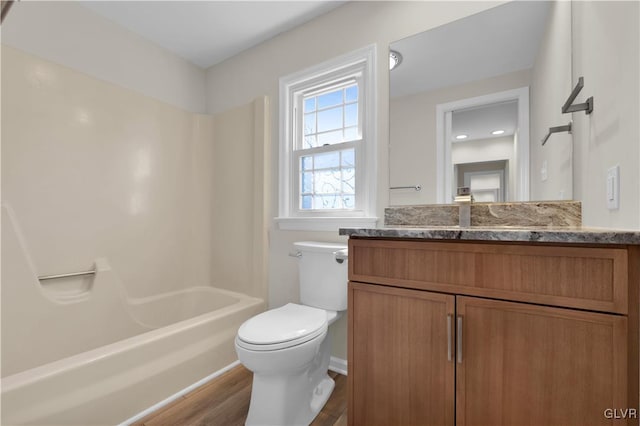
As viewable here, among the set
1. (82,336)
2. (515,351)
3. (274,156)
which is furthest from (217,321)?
(515,351)

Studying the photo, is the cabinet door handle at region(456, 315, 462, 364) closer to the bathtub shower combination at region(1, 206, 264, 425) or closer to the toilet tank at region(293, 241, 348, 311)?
the toilet tank at region(293, 241, 348, 311)

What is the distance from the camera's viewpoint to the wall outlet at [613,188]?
0.80m

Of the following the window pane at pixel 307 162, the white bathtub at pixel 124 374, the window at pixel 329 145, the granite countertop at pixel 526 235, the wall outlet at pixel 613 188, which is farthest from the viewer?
the window pane at pixel 307 162

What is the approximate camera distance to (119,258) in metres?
2.02

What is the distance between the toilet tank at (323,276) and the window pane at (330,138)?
2.38ft

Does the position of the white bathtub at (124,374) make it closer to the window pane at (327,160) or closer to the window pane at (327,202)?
the window pane at (327,202)

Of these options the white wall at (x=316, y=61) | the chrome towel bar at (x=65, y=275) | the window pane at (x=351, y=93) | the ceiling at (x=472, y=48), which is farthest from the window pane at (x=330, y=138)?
the chrome towel bar at (x=65, y=275)

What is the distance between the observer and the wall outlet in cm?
80

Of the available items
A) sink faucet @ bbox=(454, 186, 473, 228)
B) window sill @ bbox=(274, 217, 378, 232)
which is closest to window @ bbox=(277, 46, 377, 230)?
window sill @ bbox=(274, 217, 378, 232)

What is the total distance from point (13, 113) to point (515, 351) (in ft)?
8.39

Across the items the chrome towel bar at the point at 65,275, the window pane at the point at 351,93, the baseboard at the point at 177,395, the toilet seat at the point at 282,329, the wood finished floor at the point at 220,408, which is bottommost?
the wood finished floor at the point at 220,408

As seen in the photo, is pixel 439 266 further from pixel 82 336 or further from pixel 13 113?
pixel 13 113

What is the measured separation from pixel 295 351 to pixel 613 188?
1256 mm

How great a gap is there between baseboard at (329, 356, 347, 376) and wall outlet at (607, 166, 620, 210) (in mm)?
1547
